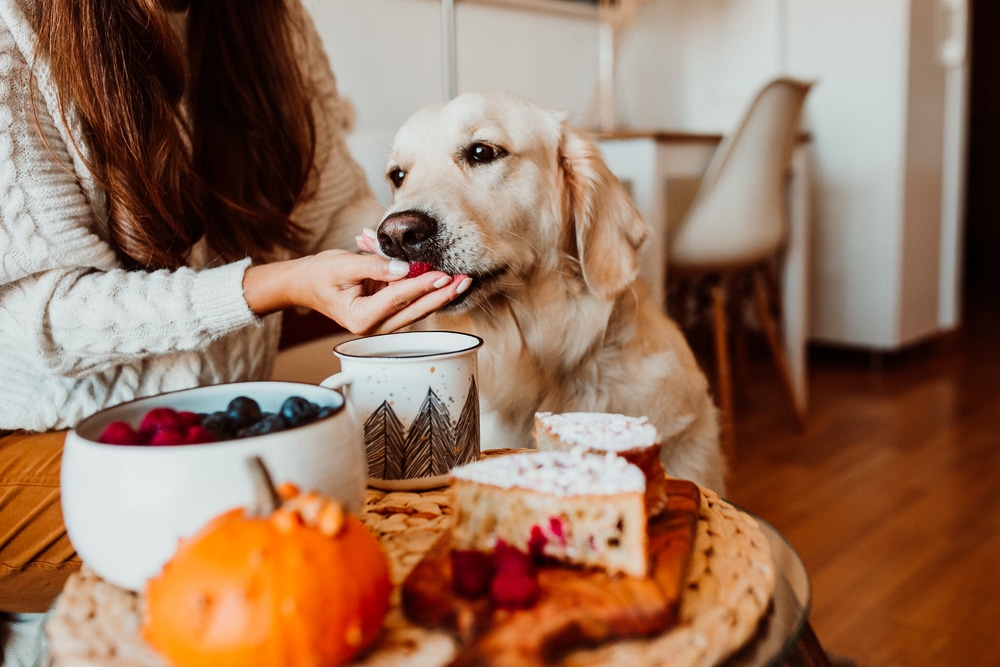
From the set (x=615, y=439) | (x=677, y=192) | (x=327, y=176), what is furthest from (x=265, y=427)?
(x=677, y=192)

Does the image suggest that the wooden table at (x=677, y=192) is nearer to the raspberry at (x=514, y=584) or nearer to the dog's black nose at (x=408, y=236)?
the dog's black nose at (x=408, y=236)

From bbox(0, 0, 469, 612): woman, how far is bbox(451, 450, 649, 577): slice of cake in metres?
0.34

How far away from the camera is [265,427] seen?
0.53 metres

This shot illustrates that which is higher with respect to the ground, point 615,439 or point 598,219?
point 598,219

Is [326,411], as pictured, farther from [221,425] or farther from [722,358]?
[722,358]

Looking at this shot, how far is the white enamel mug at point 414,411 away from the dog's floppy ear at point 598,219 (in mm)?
529

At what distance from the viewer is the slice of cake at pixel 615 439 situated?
0.61 metres

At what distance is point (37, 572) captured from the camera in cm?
88

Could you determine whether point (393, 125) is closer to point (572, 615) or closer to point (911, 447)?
point (911, 447)

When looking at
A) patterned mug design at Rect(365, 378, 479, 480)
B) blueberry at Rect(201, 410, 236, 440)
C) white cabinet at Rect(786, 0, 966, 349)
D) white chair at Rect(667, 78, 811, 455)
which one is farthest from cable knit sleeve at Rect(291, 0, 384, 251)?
white cabinet at Rect(786, 0, 966, 349)

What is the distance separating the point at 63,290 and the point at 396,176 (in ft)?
1.97

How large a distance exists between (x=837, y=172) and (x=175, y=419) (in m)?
3.66

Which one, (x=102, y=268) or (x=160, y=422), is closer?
(x=160, y=422)

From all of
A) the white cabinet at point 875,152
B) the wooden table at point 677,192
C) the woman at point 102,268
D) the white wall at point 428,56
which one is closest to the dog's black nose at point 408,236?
the woman at point 102,268
